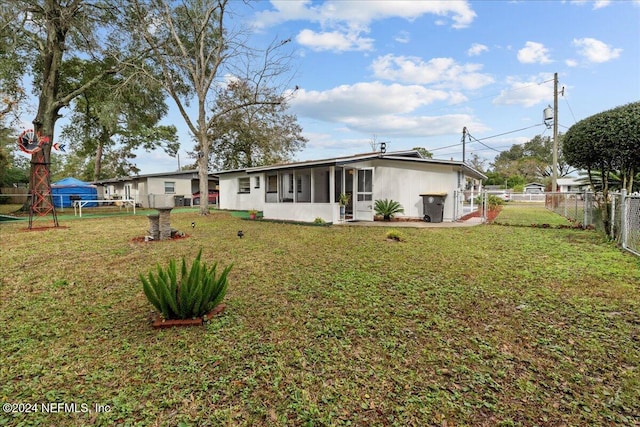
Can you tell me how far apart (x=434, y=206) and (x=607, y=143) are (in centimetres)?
550

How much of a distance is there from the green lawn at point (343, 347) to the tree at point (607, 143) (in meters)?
2.59

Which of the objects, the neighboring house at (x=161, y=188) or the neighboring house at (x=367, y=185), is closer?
the neighboring house at (x=367, y=185)

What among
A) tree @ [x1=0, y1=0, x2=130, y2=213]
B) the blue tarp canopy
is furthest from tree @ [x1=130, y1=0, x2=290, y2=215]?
the blue tarp canopy

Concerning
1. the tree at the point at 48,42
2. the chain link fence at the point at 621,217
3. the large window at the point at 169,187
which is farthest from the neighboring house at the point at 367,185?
the large window at the point at 169,187

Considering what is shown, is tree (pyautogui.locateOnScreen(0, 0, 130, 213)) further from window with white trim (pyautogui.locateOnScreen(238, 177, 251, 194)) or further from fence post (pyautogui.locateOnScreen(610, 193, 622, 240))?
fence post (pyautogui.locateOnScreen(610, 193, 622, 240))

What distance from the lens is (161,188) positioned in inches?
→ 908

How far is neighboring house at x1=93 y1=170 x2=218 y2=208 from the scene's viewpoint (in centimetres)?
2244

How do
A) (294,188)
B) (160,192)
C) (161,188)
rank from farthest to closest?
(161,188) < (160,192) < (294,188)

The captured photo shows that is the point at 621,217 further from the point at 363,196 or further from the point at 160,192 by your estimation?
the point at 160,192

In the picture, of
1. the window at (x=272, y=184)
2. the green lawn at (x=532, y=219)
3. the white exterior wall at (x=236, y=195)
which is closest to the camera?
the green lawn at (x=532, y=219)

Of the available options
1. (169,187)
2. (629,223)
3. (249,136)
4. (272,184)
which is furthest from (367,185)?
(169,187)

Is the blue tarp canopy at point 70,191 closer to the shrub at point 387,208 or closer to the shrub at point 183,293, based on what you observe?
the shrub at point 387,208

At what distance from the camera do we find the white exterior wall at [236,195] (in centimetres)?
1814

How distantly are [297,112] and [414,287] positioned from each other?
2385 cm
